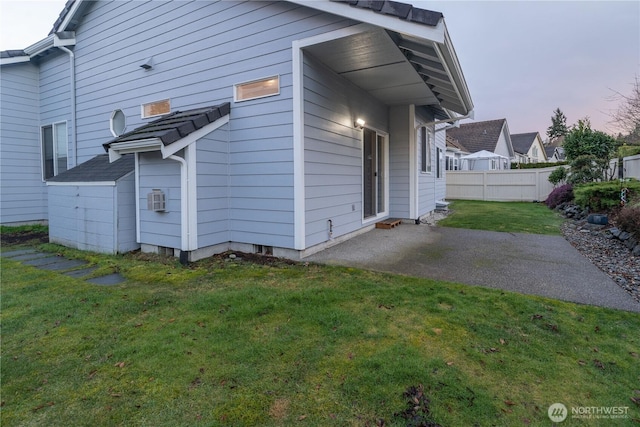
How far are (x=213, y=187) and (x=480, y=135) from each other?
2523 centimetres

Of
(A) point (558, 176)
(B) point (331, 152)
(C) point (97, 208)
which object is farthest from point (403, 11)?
(A) point (558, 176)

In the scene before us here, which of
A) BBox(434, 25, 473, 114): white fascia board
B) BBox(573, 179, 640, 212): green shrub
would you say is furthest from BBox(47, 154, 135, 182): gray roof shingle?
BBox(573, 179, 640, 212): green shrub

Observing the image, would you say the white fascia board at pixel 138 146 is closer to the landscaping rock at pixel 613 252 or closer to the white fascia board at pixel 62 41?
the white fascia board at pixel 62 41

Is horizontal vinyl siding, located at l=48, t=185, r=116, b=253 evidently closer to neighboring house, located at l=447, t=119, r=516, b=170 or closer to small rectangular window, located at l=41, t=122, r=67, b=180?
small rectangular window, located at l=41, t=122, r=67, b=180

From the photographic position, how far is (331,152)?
5.74 meters

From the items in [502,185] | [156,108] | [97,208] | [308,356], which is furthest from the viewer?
[502,185]

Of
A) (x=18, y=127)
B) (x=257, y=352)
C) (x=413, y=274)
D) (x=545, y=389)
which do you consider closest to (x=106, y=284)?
(x=257, y=352)

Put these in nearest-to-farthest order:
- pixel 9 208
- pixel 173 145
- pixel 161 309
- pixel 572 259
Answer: pixel 161 309 → pixel 173 145 → pixel 572 259 → pixel 9 208

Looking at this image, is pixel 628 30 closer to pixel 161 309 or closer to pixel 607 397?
pixel 607 397

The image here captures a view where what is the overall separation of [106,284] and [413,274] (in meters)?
3.91

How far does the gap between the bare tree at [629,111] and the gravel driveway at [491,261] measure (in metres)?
5.95

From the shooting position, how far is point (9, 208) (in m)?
8.35

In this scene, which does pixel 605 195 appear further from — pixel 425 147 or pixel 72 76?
pixel 72 76

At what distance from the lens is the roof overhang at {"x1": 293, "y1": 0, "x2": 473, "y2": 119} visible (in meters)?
3.96
